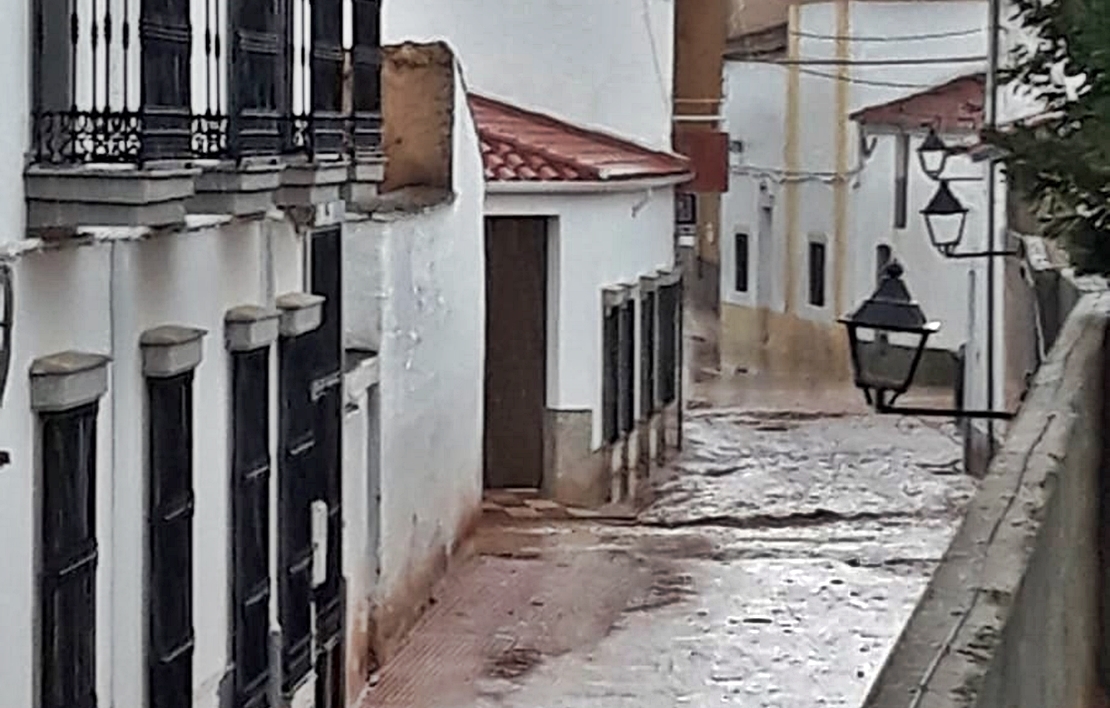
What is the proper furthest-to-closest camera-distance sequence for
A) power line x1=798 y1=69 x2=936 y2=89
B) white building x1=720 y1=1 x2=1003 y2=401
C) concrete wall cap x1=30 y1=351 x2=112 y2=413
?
power line x1=798 y1=69 x2=936 y2=89
white building x1=720 y1=1 x2=1003 y2=401
concrete wall cap x1=30 y1=351 x2=112 y2=413

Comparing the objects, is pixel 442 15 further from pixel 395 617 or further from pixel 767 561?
pixel 395 617

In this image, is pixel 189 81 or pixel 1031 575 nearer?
pixel 1031 575

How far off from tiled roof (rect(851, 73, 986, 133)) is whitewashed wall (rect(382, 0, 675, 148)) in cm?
1001

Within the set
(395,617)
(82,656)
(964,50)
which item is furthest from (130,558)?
(964,50)

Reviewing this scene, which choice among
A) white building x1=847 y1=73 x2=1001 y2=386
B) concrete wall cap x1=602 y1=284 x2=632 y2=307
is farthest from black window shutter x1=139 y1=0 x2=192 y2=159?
white building x1=847 y1=73 x2=1001 y2=386

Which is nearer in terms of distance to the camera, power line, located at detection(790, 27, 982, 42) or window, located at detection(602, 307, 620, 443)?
window, located at detection(602, 307, 620, 443)

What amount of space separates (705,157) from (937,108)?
9.37m

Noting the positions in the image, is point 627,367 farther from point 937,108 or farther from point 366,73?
point 937,108

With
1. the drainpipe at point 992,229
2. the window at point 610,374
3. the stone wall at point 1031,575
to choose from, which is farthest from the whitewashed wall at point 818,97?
the stone wall at point 1031,575

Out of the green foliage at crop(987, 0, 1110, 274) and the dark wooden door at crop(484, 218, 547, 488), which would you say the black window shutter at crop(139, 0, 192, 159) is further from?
the dark wooden door at crop(484, 218, 547, 488)

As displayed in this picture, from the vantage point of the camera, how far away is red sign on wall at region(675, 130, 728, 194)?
31219 mm

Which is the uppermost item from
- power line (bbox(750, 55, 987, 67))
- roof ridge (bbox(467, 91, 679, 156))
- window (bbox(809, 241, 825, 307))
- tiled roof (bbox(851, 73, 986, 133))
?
power line (bbox(750, 55, 987, 67))

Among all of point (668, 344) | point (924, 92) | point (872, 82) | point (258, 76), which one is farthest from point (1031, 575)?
point (872, 82)

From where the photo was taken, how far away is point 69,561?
8.98 meters
